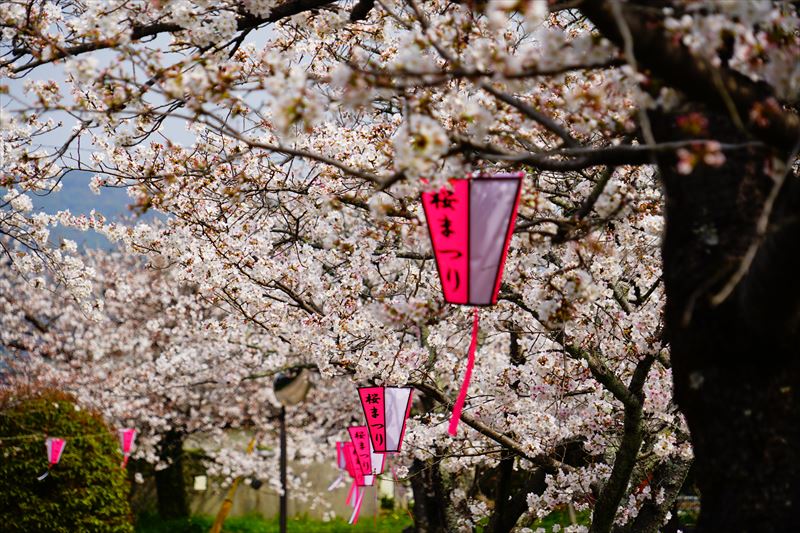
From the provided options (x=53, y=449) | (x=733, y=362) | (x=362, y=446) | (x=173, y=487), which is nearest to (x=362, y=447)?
(x=362, y=446)

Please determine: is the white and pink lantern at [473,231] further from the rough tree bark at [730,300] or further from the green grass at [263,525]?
the green grass at [263,525]

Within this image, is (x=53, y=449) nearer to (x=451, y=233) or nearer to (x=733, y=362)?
(x=451, y=233)

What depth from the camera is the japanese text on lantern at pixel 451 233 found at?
3221 mm

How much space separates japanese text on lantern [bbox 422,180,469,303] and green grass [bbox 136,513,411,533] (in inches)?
481

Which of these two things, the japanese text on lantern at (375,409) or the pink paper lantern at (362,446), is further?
the pink paper lantern at (362,446)

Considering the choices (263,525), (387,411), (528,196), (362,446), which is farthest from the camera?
(263,525)

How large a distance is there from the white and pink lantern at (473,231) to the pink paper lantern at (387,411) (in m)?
2.35

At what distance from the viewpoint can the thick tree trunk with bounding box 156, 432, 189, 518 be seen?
15656mm

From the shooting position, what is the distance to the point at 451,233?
3.31m

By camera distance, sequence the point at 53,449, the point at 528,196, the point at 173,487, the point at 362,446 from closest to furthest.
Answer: the point at 528,196
the point at 362,446
the point at 53,449
the point at 173,487

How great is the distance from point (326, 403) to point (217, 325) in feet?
28.9

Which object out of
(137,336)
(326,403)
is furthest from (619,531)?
(137,336)

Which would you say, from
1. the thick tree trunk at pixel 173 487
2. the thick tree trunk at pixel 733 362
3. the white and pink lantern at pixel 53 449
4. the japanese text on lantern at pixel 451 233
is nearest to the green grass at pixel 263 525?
the thick tree trunk at pixel 173 487

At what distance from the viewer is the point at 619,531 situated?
22.7 feet
